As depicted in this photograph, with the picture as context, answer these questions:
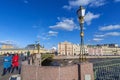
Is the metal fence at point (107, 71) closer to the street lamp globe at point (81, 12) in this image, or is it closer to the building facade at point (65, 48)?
the street lamp globe at point (81, 12)

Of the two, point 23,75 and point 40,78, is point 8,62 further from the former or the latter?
point 40,78

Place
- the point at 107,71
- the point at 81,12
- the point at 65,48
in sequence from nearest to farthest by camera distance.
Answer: the point at 107,71
the point at 81,12
the point at 65,48

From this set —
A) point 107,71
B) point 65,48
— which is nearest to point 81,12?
point 107,71

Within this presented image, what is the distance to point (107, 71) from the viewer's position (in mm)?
8719

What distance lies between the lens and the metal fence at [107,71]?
841 cm

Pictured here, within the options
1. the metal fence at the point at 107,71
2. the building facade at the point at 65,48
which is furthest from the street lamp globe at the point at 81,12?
the building facade at the point at 65,48

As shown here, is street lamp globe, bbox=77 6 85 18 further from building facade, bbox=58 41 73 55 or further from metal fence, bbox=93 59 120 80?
building facade, bbox=58 41 73 55

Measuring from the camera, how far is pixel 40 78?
837cm

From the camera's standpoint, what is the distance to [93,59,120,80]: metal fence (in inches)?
331

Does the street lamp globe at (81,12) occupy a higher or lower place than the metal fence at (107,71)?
higher

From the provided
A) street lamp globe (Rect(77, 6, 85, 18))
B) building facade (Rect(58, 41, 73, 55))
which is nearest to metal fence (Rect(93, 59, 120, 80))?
street lamp globe (Rect(77, 6, 85, 18))

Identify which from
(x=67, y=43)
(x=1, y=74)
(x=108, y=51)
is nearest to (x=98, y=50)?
(x=108, y=51)

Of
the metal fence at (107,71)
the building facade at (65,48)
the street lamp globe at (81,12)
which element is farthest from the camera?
the building facade at (65,48)

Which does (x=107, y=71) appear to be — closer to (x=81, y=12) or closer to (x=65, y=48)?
(x=81, y=12)
